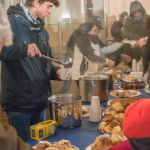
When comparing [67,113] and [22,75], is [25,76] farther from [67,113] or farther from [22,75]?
[67,113]

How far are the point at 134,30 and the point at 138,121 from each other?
3976 millimetres

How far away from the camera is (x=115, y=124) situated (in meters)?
1.23

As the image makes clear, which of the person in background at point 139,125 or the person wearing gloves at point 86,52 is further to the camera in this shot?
the person wearing gloves at point 86,52

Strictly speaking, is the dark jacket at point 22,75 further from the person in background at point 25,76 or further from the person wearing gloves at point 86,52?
the person wearing gloves at point 86,52

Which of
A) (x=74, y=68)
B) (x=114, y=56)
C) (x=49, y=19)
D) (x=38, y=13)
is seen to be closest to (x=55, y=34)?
(x=49, y=19)

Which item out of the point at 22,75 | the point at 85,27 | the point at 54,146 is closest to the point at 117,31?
the point at 85,27

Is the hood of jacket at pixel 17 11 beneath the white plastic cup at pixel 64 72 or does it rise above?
above

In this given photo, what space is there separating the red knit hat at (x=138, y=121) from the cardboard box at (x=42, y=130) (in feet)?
1.98

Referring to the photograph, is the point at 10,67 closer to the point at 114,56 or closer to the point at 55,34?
the point at 55,34

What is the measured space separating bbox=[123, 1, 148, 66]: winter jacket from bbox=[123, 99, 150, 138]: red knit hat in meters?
3.58

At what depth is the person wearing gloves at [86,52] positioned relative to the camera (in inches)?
114

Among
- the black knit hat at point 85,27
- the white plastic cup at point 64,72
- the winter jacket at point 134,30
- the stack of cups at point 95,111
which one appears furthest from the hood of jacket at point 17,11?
the winter jacket at point 134,30

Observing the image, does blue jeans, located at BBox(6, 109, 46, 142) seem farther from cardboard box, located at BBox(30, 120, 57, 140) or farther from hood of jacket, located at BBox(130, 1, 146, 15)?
hood of jacket, located at BBox(130, 1, 146, 15)

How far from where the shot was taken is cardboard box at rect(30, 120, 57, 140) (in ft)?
3.77
